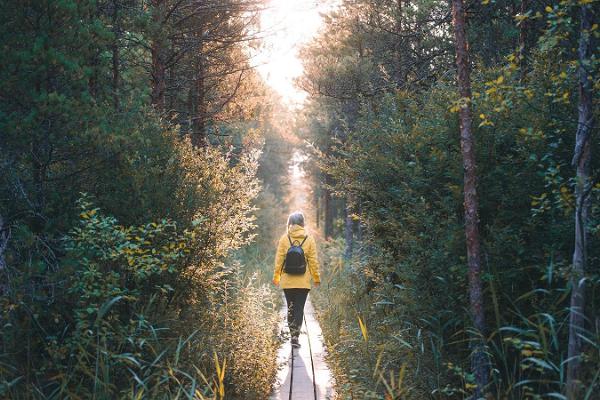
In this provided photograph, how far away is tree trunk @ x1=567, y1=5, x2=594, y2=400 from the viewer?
444cm

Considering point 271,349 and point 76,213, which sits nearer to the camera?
point 76,213

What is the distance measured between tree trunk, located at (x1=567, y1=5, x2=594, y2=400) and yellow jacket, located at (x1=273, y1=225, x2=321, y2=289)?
19.0 feet

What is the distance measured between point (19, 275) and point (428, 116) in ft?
17.7

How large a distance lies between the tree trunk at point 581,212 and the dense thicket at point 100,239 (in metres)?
2.89

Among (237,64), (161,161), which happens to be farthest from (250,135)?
(161,161)

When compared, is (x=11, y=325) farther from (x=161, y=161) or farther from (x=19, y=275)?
(x=161, y=161)

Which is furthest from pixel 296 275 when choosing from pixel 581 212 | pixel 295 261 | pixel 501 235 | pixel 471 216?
pixel 581 212

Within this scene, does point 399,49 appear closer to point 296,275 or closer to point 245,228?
point 296,275

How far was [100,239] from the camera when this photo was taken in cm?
588

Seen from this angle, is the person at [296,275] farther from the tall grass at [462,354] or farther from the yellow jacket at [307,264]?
the tall grass at [462,354]

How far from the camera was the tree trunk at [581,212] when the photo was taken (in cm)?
444

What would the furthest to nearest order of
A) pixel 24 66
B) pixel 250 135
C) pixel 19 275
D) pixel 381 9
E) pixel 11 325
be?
pixel 381 9, pixel 250 135, pixel 24 66, pixel 19 275, pixel 11 325

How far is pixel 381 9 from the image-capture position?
15305mm

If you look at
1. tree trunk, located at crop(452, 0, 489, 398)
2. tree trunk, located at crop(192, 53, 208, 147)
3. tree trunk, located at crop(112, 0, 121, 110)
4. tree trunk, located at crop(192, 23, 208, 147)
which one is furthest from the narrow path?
tree trunk, located at crop(192, 53, 208, 147)
